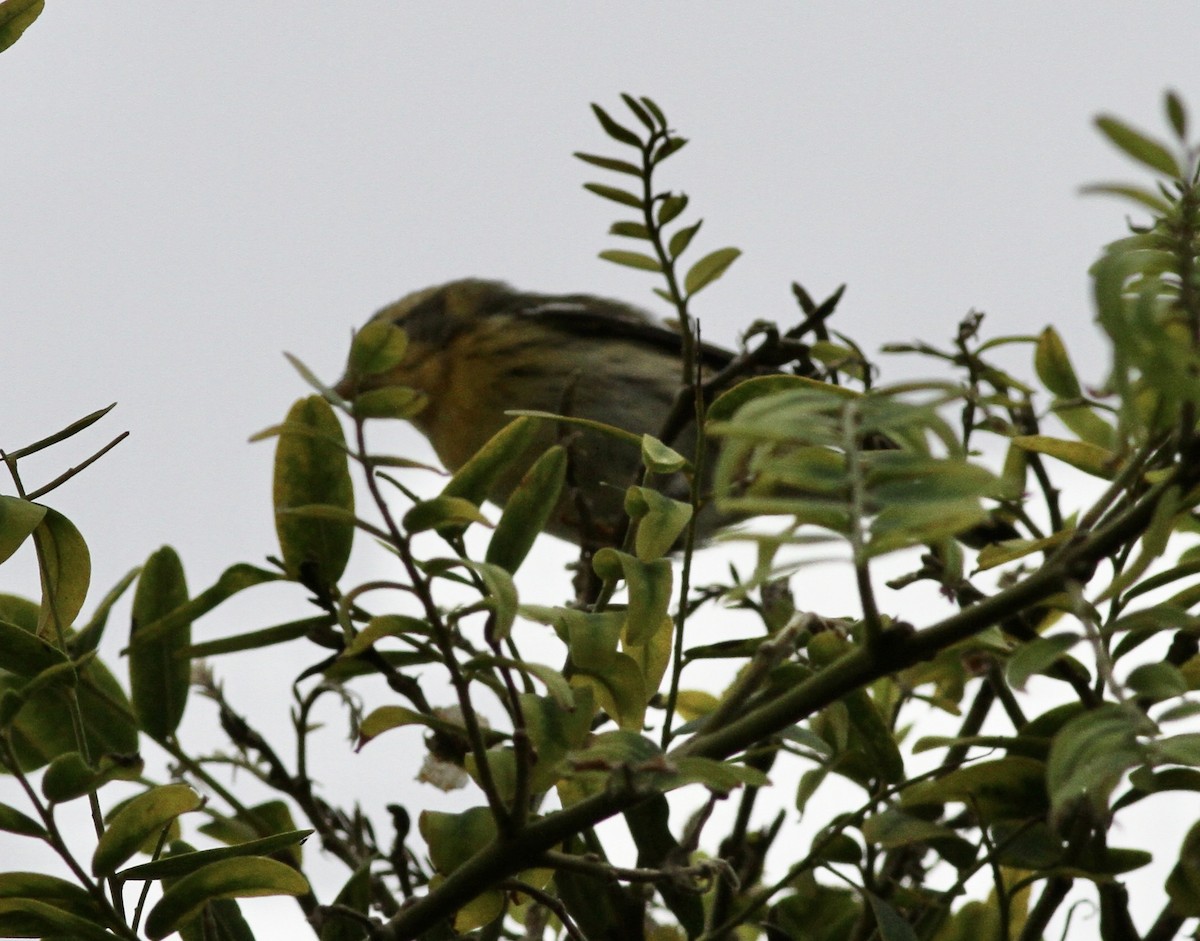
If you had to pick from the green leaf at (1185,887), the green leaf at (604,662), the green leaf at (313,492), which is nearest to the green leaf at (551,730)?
the green leaf at (604,662)

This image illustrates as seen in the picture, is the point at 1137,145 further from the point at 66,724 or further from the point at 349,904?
the point at 66,724

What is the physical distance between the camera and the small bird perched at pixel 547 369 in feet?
11.4

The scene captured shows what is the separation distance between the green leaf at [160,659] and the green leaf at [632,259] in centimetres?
46

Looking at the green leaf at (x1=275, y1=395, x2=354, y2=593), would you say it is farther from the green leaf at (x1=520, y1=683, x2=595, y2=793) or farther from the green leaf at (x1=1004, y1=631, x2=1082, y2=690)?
the green leaf at (x1=1004, y1=631, x2=1082, y2=690)

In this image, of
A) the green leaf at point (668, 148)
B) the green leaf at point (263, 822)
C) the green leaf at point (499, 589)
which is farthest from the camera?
the green leaf at point (668, 148)

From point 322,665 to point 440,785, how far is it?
347mm

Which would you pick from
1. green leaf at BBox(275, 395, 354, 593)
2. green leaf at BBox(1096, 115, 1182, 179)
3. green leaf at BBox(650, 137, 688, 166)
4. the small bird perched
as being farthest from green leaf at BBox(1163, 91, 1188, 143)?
the small bird perched

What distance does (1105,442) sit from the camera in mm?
805

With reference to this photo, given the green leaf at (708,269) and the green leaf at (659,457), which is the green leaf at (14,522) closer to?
the green leaf at (659,457)

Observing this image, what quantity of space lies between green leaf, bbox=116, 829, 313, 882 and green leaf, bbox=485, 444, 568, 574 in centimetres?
17

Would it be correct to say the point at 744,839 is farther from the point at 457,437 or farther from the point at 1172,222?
the point at 457,437

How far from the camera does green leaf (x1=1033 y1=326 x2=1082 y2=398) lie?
846mm

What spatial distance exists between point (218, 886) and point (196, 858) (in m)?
0.03

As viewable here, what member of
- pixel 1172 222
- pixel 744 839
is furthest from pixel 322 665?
pixel 744 839
